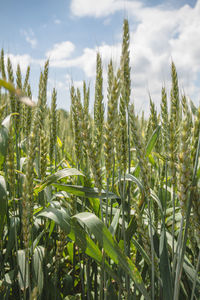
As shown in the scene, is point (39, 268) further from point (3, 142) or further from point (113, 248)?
point (3, 142)

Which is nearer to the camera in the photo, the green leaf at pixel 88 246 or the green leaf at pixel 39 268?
the green leaf at pixel 88 246

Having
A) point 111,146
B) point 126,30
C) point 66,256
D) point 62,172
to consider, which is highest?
point 126,30

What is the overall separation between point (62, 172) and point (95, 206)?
351 mm

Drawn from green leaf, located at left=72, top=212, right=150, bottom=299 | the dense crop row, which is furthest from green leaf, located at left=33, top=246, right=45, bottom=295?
green leaf, located at left=72, top=212, right=150, bottom=299

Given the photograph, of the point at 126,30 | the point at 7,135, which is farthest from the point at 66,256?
the point at 126,30

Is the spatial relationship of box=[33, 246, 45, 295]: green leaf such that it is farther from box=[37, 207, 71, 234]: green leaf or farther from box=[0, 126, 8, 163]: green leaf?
box=[0, 126, 8, 163]: green leaf

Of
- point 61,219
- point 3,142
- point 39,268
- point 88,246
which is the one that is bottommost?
point 39,268

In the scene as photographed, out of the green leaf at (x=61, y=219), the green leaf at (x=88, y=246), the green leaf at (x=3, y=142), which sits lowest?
the green leaf at (x=88, y=246)

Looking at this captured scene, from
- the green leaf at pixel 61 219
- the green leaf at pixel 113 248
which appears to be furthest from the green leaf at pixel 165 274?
the green leaf at pixel 61 219

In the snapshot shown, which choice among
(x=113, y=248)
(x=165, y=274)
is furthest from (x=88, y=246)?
(x=165, y=274)

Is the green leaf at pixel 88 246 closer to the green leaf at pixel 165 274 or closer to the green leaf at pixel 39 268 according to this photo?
the green leaf at pixel 165 274

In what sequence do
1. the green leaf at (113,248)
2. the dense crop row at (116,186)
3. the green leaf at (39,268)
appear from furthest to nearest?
1. the green leaf at (39,268)
2. the green leaf at (113,248)
3. the dense crop row at (116,186)

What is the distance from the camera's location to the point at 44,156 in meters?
1.33

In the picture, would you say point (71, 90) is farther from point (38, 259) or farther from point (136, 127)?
point (38, 259)
